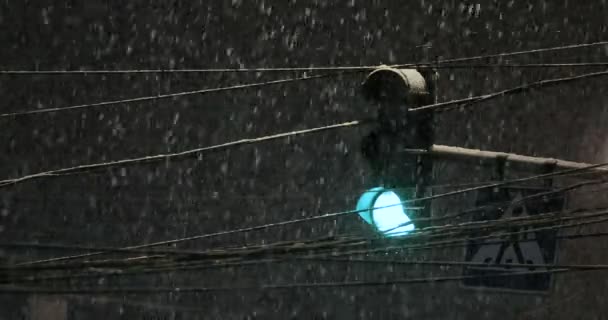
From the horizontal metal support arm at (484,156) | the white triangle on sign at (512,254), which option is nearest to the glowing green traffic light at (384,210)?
the horizontal metal support arm at (484,156)

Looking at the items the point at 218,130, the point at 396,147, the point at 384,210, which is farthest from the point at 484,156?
the point at 218,130

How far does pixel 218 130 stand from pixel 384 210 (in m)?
13.2

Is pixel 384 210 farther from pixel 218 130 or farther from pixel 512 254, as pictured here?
pixel 218 130

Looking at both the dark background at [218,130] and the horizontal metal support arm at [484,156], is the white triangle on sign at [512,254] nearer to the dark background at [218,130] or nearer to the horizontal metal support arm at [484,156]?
the horizontal metal support arm at [484,156]

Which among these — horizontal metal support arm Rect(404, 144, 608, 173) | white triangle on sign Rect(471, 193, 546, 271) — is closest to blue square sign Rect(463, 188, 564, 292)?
white triangle on sign Rect(471, 193, 546, 271)

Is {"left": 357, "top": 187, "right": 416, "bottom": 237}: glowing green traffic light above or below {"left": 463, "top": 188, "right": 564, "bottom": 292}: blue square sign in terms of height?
below

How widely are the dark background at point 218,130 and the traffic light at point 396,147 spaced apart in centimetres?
1204

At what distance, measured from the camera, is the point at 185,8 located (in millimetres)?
19703

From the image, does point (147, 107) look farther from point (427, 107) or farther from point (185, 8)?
point (427, 107)

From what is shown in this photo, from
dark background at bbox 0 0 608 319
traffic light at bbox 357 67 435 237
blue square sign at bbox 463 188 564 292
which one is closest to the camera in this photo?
traffic light at bbox 357 67 435 237

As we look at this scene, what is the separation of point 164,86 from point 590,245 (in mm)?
7885

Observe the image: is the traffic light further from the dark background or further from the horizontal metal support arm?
the dark background

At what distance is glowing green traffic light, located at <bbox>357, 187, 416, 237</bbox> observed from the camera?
628cm

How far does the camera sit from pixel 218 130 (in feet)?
63.5
